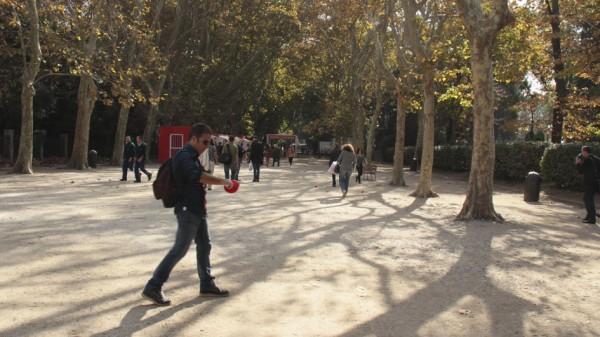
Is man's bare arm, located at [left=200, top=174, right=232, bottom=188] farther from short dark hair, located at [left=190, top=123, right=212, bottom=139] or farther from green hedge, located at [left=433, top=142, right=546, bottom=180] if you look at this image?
green hedge, located at [left=433, top=142, right=546, bottom=180]

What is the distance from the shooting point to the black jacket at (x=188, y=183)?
5.36 metres

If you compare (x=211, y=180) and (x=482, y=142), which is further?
(x=482, y=142)

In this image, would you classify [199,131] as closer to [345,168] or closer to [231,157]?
[345,168]

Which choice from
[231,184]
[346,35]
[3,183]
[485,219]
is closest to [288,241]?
[231,184]

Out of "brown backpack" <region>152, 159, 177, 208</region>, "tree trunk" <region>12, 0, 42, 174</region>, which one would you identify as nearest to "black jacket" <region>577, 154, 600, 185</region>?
"brown backpack" <region>152, 159, 177, 208</region>

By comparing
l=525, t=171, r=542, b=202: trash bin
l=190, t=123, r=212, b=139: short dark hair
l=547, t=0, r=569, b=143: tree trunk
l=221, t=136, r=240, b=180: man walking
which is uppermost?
l=547, t=0, r=569, b=143: tree trunk

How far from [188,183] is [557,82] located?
23.2 metres

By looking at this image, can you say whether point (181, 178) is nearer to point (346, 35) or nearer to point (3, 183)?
point (3, 183)

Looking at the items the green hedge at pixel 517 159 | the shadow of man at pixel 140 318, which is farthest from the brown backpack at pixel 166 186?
the green hedge at pixel 517 159

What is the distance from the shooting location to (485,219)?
12633 mm

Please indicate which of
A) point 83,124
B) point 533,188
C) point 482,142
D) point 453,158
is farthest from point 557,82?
point 83,124

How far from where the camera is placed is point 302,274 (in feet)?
22.6

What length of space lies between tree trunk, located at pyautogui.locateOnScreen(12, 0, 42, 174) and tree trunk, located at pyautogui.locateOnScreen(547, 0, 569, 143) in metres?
18.2

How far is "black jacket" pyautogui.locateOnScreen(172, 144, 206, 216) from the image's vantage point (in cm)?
536
